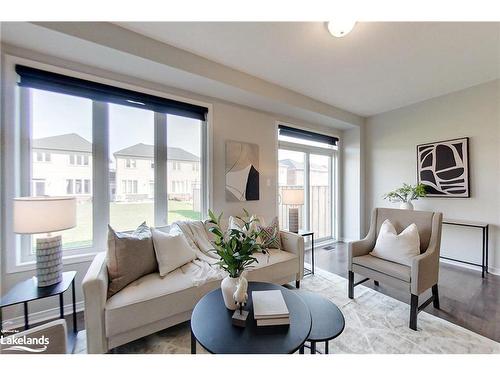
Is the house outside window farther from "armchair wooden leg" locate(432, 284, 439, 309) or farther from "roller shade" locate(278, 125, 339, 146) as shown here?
"armchair wooden leg" locate(432, 284, 439, 309)

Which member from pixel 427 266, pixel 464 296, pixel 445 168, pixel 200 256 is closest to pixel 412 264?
pixel 427 266

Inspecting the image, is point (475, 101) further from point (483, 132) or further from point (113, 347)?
point (113, 347)

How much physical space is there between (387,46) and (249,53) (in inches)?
53.8

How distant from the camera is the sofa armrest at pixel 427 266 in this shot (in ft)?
5.50

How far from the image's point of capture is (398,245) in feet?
6.43

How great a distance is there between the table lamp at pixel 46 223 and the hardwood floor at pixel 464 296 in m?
2.94

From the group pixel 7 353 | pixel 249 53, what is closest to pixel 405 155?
pixel 249 53

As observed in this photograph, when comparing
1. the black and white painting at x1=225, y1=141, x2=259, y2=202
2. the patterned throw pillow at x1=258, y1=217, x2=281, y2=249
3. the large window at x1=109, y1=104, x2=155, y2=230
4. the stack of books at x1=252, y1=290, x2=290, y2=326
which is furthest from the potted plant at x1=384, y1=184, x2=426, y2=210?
the large window at x1=109, y1=104, x2=155, y2=230

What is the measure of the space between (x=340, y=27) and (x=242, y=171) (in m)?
1.88

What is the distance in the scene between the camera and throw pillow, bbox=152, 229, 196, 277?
1775 millimetres

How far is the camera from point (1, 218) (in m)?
1.66

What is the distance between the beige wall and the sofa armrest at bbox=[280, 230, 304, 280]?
8.10 feet

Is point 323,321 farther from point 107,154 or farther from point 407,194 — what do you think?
point 407,194

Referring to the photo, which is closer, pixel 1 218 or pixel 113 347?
pixel 113 347
